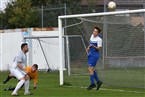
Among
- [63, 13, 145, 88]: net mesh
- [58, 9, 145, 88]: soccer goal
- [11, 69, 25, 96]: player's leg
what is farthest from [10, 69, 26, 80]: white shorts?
[63, 13, 145, 88]: net mesh

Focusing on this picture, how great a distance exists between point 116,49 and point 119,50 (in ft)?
0.54

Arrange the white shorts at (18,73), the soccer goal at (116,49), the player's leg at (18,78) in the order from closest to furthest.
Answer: the player's leg at (18,78) → the white shorts at (18,73) → the soccer goal at (116,49)

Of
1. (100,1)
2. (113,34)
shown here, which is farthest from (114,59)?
(100,1)

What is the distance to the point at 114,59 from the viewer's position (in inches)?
823

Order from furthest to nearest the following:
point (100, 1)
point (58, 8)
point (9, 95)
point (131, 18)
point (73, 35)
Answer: point (100, 1) < point (58, 8) < point (73, 35) < point (131, 18) < point (9, 95)

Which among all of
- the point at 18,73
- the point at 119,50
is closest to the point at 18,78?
the point at 18,73

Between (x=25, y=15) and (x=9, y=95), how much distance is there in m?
26.2

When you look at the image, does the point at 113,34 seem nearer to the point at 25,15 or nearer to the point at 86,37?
the point at 86,37

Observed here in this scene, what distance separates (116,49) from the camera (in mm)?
19984

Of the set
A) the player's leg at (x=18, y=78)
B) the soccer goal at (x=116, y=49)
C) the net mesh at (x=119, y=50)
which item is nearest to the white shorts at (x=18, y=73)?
the player's leg at (x=18, y=78)

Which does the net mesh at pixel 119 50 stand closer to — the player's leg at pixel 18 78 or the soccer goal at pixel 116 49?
the soccer goal at pixel 116 49

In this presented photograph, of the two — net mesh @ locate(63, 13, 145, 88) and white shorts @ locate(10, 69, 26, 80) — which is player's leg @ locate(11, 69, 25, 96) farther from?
net mesh @ locate(63, 13, 145, 88)

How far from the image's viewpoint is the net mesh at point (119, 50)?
771 inches

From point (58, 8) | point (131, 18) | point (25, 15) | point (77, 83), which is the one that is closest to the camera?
point (131, 18)
